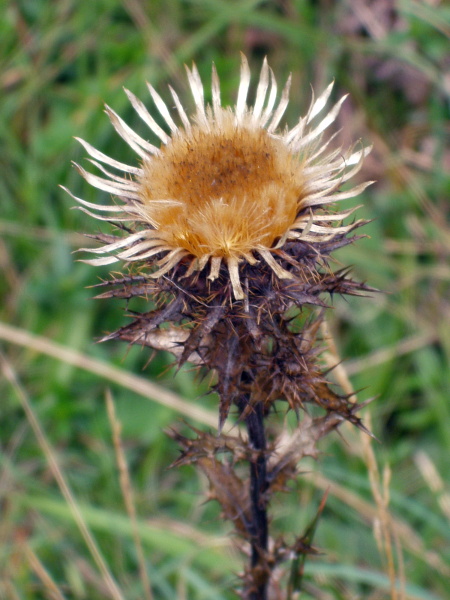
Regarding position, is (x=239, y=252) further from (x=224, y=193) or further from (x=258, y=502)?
(x=258, y=502)

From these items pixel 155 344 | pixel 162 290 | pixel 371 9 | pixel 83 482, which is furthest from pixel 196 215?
pixel 371 9

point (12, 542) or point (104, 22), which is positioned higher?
point (104, 22)

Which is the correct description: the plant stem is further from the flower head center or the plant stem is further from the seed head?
the flower head center

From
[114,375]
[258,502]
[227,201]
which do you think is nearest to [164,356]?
[114,375]

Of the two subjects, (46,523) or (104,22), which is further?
(104,22)

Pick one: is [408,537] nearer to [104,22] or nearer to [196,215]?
[196,215]

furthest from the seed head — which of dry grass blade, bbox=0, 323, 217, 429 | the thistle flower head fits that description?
dry grass blade, bbox=0, 323, 217, 429

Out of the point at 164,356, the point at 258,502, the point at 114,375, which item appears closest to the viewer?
the point at 258,502
